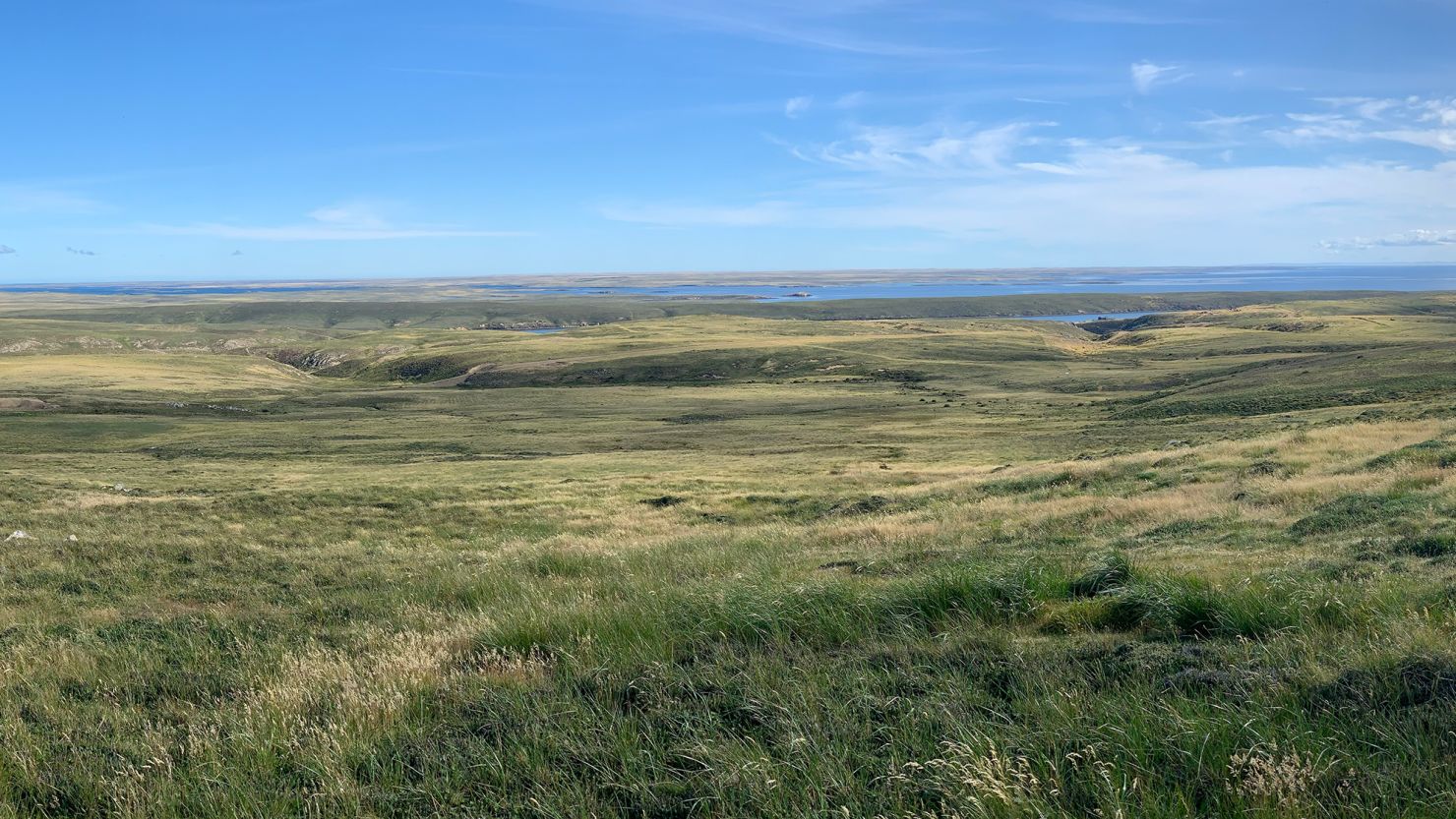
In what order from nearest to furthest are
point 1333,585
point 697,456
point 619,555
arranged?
point 1333,585, point 619,555, point 697,456

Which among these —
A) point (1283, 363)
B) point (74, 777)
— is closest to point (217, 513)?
point (74, 777)

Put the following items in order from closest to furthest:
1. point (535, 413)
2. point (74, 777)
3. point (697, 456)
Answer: point (74, 777), point (697, 456), point (535, 413)

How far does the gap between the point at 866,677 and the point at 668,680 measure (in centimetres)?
139

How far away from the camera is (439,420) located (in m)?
70.8

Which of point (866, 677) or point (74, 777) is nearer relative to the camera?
point (74, 777)

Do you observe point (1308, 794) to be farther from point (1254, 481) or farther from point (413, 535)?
point (413, 535)

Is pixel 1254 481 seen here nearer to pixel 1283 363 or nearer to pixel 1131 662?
pixel 1131 662

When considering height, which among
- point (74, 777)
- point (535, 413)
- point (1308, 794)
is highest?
point (1308, 794)

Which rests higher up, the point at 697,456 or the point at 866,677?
the point at 866,677

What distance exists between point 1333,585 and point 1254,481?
493 inches

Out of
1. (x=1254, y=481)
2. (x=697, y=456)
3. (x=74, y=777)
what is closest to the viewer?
(x=74, y=777)

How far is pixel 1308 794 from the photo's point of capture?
12.8 feet

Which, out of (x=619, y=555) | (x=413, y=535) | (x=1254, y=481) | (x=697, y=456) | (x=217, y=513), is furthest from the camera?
(x=697, y=456)

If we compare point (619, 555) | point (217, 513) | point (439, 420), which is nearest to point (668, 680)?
point (619, 555)
